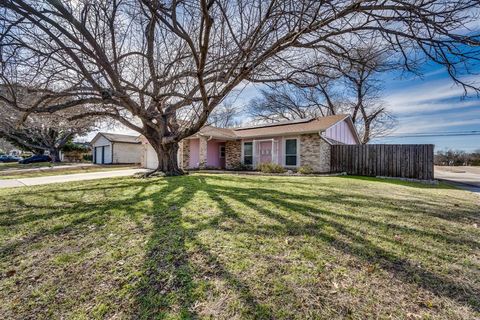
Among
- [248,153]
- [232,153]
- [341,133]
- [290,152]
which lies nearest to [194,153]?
[232,153]

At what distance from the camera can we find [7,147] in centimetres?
4909

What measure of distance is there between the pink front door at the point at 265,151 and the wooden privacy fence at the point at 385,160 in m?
4.01

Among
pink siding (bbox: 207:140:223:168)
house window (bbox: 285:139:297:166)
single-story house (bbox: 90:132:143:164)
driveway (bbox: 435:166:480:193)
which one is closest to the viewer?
driveway (bbox: 435:166:480:193)

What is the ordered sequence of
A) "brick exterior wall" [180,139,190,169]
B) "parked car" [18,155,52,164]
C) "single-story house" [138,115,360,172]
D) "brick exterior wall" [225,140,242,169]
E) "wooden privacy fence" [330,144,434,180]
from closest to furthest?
"wooden privacy fence" [330,144,434,180] < "single-story house" [138,115,360,172] < "brick exterior wall" [180,139,190,169] < "brick exterior wall" [225,140,242,169] < "parked car" [18,155,52,164]

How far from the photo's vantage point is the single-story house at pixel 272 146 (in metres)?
13.8

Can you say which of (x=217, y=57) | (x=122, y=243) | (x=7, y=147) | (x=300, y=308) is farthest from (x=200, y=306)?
(x=7, y=147)

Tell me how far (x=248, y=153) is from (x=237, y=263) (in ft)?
47.0

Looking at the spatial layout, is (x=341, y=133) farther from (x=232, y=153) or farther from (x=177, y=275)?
(x=177, y=275)

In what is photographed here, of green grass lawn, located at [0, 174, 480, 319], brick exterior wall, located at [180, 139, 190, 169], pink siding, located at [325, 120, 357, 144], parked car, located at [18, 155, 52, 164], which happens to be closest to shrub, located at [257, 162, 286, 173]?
pink siding, located at [325, 120, 357, 144]

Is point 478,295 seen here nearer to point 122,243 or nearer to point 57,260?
point 122,243

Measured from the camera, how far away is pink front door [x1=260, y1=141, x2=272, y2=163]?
15611 millimetres

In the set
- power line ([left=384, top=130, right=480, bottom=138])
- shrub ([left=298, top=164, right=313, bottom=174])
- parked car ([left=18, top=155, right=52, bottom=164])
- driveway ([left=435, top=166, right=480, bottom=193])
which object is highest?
power line ([left=384, top=130, right=480, bottom=138])

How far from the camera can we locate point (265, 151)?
51.9 ft

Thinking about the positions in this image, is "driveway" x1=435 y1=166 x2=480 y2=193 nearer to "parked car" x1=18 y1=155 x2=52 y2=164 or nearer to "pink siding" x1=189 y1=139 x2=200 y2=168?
"pink siding" x1=189 y1=139 x2=200 y2=168
